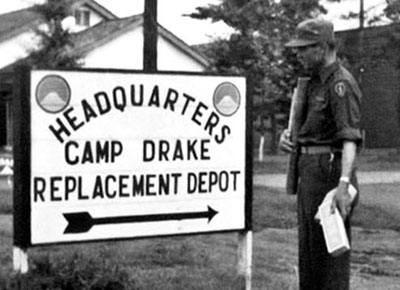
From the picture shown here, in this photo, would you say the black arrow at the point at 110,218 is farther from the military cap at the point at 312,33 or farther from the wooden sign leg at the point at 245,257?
the military cap at the point at 312,33

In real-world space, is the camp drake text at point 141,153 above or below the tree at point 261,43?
below

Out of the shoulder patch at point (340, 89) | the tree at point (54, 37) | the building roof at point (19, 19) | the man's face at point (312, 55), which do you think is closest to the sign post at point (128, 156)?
the man's face at point (312, 55)

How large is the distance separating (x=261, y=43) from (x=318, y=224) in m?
31.9

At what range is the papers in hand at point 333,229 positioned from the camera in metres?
5.83

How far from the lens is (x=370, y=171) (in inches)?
1233

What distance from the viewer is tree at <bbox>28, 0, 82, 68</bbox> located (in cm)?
3719

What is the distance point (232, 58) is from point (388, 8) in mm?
9159

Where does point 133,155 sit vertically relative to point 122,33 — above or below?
below

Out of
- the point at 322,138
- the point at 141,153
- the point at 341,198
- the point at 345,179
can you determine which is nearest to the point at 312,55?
the point at 322,138

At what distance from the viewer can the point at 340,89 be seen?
616 cm

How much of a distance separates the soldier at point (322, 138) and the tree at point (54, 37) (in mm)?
31122

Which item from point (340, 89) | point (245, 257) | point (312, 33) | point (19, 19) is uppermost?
point (19, 19)

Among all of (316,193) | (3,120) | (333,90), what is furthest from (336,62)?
(3,120)

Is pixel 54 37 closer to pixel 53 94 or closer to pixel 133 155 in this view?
pixel 133 155
